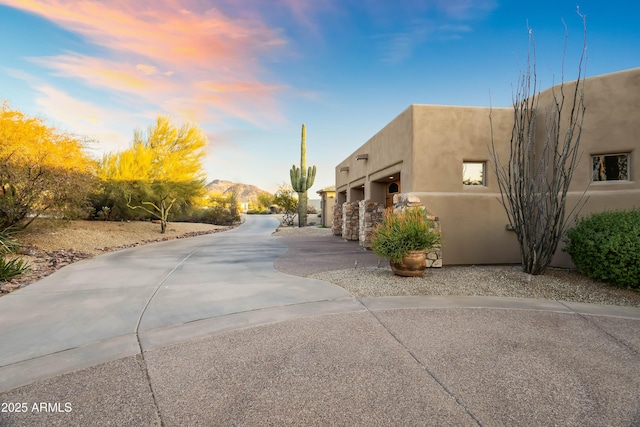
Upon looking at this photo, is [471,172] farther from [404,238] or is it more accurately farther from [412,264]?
[412,264]

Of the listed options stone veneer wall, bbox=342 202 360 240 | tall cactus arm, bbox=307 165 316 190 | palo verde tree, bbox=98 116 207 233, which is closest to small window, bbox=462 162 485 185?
stone veneer wall, bbox=342 202 360 240

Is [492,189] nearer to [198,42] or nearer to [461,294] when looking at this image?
[461,294]

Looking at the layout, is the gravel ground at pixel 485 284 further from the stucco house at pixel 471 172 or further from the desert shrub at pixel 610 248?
the stucco house at pixel 471 172

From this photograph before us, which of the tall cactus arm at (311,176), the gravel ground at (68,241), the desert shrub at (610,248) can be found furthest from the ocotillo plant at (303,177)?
the desert shrub at (610,248)

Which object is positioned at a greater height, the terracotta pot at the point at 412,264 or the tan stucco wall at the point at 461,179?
the tan stucco wall at the point at 461,179

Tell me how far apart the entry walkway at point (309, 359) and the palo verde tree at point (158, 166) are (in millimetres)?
12181

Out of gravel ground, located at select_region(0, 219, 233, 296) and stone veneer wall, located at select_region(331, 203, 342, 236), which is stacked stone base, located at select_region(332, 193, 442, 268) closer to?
stone veneer wall, located at select_region(331, 203, 342, 236)

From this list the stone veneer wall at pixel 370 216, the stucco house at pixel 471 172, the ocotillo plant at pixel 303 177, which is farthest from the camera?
the ocotillo plant at pixel 303 177

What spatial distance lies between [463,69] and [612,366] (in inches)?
501

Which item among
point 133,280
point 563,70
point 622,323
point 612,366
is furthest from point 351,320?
point 563,70

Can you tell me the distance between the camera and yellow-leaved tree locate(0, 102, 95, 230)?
33.9ft

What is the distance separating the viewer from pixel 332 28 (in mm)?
13078

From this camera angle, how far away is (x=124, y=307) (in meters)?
5.17

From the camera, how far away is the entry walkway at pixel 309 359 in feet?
8.41
